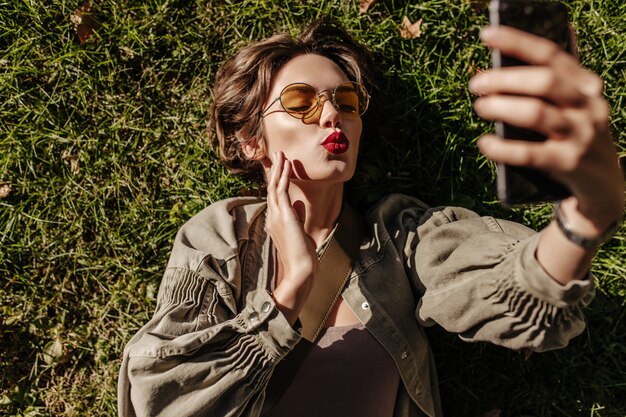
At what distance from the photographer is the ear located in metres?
3.05

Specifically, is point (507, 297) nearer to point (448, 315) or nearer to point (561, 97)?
point (448, 315)

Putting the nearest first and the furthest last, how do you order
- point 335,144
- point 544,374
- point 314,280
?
point 314,280 < point 335,144 < point 544,374

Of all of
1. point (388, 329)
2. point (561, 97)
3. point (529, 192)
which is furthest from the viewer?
point (388, 329)

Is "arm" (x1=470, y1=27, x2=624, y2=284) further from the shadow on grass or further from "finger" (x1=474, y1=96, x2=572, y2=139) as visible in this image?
the shadow on grass

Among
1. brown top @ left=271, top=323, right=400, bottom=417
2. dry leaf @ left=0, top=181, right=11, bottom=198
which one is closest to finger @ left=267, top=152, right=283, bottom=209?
brown top @ left=271, top=323, right=400, bottom=417

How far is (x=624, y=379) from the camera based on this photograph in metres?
3.43

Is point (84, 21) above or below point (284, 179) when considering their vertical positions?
above

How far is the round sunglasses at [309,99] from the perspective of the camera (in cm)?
274

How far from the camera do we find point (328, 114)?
2699 mm

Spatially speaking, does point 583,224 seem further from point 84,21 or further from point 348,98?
point 84,21

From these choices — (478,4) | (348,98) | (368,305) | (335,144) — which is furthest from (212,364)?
(478,4)

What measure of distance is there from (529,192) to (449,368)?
234cm

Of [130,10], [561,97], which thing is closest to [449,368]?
[561,97]

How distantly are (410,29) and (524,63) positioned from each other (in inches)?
91.7
